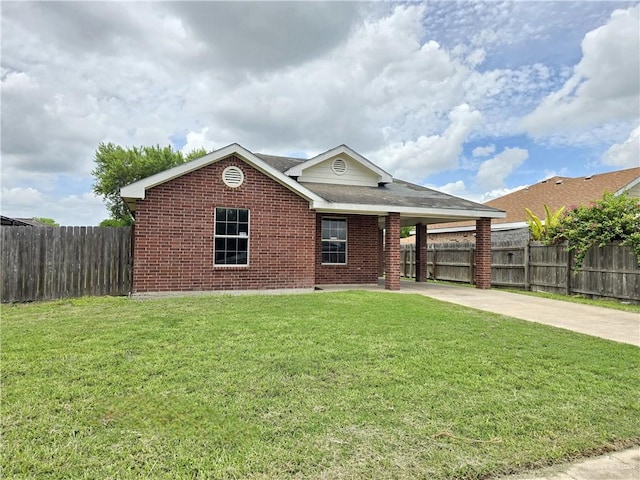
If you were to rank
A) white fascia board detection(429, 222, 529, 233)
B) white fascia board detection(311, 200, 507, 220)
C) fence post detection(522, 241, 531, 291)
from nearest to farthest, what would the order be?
1. white fascia board detection(311, 200, 507, 220)
2. fence post detection(522, 241, 531, 291)
3. white fascia board detection(429, 222, 529, 233)

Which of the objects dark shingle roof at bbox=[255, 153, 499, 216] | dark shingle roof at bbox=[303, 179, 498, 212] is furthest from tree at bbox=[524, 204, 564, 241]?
dark shingle roof at bbox=[303, 179, 498, 212]

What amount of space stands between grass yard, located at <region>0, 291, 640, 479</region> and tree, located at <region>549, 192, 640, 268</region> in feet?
20.7

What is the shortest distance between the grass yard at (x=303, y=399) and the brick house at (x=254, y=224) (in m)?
4.15

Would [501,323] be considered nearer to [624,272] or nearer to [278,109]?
[624,272]

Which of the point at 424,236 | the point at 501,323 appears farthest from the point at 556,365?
the point at 424,236

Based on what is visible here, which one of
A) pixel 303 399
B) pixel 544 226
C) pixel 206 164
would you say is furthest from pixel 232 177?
pixel 544 226

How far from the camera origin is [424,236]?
17.2 metres

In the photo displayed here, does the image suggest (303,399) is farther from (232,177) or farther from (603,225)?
(603,225)

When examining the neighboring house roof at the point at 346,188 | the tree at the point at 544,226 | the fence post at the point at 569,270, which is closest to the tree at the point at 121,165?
the neighboring house roof at the point at 346,188

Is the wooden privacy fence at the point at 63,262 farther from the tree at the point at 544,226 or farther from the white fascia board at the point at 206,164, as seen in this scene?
the tree at the point at 544,226

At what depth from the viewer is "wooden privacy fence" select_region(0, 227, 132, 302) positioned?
9969mm

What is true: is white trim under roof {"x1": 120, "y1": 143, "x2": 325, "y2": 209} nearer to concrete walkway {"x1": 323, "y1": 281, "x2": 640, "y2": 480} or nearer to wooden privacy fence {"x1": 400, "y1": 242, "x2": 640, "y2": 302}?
concrete walkway {"x1": 323, "y1": 281, "x2": 640, "y2": 480}

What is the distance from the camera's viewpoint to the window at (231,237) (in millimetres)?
11234

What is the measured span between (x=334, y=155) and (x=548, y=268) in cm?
850
